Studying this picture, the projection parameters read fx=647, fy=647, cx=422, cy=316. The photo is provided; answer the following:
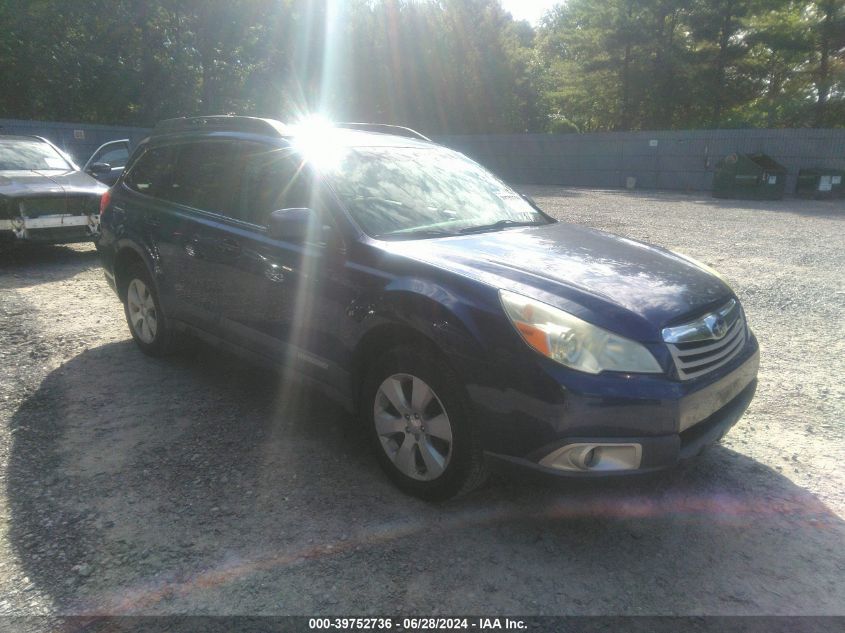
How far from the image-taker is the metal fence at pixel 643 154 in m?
21.9

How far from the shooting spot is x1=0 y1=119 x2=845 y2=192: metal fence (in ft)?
70.3

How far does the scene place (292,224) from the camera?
3330 mm

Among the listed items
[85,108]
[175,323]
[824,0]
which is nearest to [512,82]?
[824,0]

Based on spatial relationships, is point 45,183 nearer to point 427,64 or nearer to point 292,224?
point 292,224

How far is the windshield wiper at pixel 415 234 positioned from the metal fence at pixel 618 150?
18.9m

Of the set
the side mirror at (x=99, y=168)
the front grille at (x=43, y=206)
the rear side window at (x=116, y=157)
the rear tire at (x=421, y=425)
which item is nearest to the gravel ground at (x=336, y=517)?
the rear tire at (x=421, y=425)

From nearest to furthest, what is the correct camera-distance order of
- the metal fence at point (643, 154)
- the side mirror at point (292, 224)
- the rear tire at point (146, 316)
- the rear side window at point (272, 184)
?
the side mirror at point (292, 224), the rear side window at point (272, 184), the rear tire at point (146, 316), the metal fence at point (643, 154)

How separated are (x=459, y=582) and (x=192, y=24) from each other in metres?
28.5

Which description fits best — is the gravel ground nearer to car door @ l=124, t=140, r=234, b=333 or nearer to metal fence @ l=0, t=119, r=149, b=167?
car door @ l=124, t=140, r=234, b=333

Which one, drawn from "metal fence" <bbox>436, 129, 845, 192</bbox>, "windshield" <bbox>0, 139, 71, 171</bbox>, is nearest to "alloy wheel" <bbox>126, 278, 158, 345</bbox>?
"windshield" <bbox>0, 139, 71, 171</bbox>

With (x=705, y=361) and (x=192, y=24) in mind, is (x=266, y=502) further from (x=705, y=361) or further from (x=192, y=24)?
(x=192, y=24)

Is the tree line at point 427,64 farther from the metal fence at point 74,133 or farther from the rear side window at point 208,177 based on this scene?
the rear side window at point 208,177

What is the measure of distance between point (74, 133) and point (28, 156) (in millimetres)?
13913

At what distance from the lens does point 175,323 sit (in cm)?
462
